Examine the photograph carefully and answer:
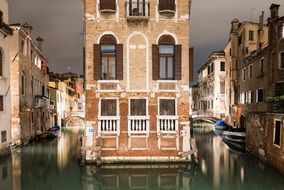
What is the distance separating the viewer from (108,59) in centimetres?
1738

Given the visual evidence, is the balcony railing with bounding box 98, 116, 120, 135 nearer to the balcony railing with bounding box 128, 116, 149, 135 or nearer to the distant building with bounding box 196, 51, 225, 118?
the balcony railing with bounding box 128, 116, 149, 135

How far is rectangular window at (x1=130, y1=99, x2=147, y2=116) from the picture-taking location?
17312 mm

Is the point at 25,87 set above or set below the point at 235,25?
below

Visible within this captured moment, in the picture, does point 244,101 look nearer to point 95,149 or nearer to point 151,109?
point 151,109

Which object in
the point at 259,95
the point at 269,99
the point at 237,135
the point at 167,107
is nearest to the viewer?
the point at 167,107

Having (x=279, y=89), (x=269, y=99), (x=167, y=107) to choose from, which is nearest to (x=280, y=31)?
(x=279, y=89)

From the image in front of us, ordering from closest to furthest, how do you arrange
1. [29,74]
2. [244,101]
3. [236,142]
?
[236,142] → [29,74] → [244,101]

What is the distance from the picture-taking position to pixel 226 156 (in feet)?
75.4

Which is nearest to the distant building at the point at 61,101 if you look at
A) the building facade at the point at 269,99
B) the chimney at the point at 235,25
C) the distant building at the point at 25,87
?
the distant building at the point at 25,87

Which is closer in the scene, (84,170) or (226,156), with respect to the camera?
(84,170)

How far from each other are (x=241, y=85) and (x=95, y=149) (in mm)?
23676

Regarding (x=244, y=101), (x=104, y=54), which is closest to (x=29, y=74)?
(x=104, y=54)

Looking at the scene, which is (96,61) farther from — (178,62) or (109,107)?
(178,62)

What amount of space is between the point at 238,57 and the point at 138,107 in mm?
24135
